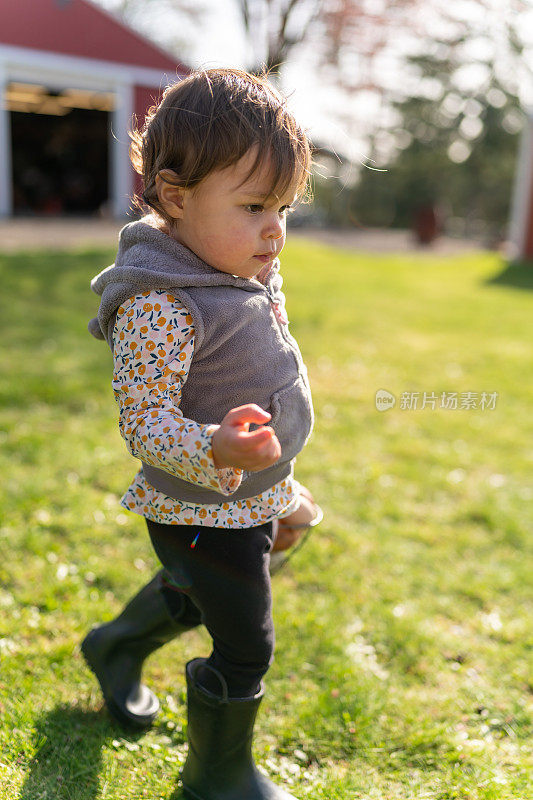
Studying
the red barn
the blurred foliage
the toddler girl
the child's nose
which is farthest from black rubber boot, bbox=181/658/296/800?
the blurred foliage

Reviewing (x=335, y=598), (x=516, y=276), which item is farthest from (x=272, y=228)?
(x=516, y=276)

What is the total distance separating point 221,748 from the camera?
63.9 inches

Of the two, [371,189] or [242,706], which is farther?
[371,189]

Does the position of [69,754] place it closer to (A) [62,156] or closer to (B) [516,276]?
(B) [516,276]

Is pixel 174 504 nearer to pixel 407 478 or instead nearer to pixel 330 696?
pixel 330 696

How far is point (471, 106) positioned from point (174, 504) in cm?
3490

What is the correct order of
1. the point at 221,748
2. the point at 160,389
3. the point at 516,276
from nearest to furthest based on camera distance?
the point at 160,389 → the point at 221,748 → the point at 516,276

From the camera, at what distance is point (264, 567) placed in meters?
1.57

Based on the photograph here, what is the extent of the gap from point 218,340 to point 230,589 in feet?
1.71

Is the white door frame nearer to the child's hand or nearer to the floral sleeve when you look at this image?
the floral sleeve

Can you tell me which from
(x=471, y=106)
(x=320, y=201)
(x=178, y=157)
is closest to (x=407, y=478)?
(x=178, y=157)

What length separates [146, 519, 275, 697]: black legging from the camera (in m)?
1.53

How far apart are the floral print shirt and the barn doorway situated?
1745 centimetres

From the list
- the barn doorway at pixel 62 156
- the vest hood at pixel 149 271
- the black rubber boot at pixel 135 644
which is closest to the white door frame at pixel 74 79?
the barn doorway at pixel 62 156
